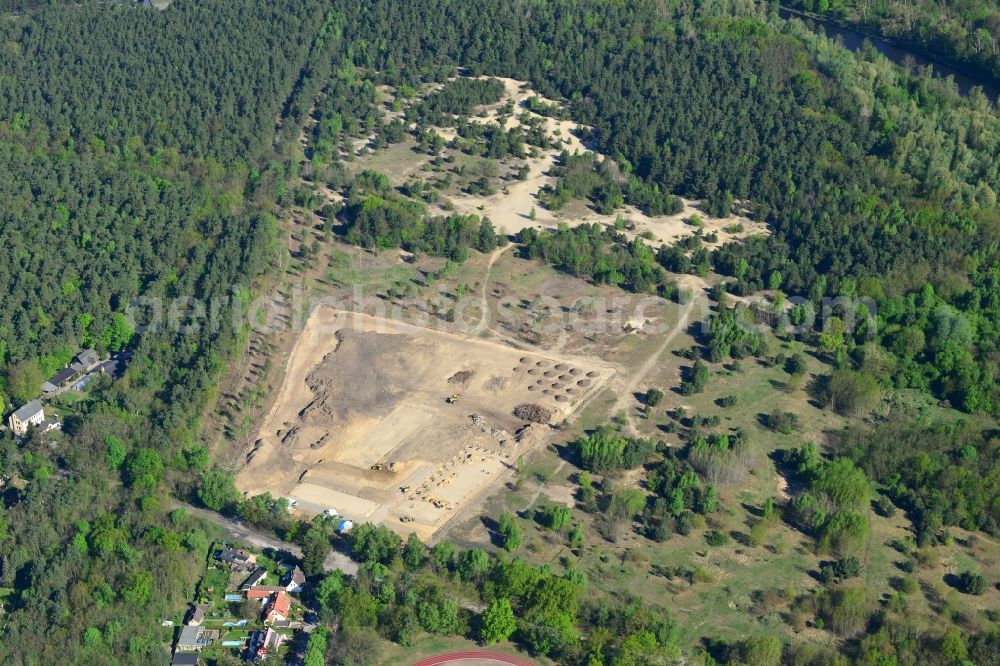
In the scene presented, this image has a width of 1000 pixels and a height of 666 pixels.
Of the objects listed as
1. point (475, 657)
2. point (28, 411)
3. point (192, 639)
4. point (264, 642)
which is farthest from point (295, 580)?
point (28, 411)

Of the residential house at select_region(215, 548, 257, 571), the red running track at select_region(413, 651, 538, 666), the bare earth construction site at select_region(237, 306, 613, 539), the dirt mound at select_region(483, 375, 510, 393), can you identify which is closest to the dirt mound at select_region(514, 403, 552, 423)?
the bare earth construction site at select_region(237, 306, 613, 539)

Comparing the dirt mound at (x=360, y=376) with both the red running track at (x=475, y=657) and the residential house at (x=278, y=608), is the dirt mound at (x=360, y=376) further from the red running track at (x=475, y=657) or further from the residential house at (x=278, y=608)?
the red running track at (x=475, y=657)

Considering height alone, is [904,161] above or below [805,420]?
above

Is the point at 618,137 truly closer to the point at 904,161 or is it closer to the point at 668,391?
the point at 904,161

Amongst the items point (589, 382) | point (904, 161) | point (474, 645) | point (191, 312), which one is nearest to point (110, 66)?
point (191, 312)

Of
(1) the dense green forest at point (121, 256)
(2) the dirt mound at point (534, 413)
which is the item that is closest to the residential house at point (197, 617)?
(1) the dense green forest at point (121, 256)

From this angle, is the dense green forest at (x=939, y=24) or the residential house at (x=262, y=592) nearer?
the residential house at (x=262, y=592)

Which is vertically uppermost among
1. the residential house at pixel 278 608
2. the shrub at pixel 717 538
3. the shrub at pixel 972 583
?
the shrub at pixel 972 583

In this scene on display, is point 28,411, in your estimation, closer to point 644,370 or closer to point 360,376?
point 360,376
